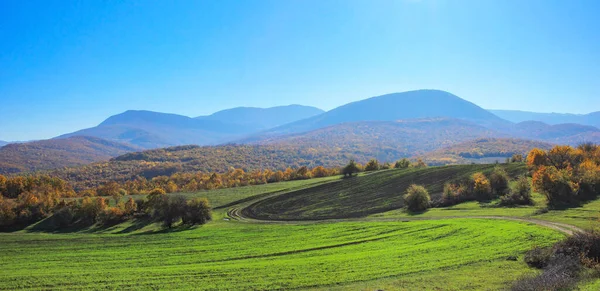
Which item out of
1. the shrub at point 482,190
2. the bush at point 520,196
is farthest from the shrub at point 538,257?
the shrub at point 482,190

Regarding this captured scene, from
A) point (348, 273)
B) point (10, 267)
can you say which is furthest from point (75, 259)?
point (348, 273)

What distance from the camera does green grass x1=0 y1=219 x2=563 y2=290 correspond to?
29.5m

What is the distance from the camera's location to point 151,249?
158 feet

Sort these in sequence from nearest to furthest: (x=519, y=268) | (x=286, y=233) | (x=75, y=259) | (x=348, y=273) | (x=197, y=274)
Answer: (x=519, y=268), (x=348, y=273), (x=197, y=274), (x=75, y=259), (x=286, y=233)

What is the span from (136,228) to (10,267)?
29.6 meters

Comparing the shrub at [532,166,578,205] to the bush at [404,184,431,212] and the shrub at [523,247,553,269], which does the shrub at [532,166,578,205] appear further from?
the shrub at [523,247,553,269]

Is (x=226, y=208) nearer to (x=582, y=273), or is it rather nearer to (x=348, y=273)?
(x=348, y=273)

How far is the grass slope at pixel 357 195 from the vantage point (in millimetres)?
74062

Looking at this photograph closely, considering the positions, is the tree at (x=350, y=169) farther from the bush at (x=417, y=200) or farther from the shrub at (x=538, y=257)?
the shrub at (x=538, y=257)

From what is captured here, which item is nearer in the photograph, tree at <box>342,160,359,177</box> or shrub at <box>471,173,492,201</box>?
shrub at <box>471,173,492,201</box>

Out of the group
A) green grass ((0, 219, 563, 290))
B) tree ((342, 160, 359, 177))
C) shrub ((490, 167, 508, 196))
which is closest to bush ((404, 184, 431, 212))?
shrub ((490, 167, 508, 196))

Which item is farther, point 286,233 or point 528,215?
point 286,233

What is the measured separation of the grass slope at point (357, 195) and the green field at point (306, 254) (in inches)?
147

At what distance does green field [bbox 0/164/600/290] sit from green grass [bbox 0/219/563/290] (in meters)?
0.10
